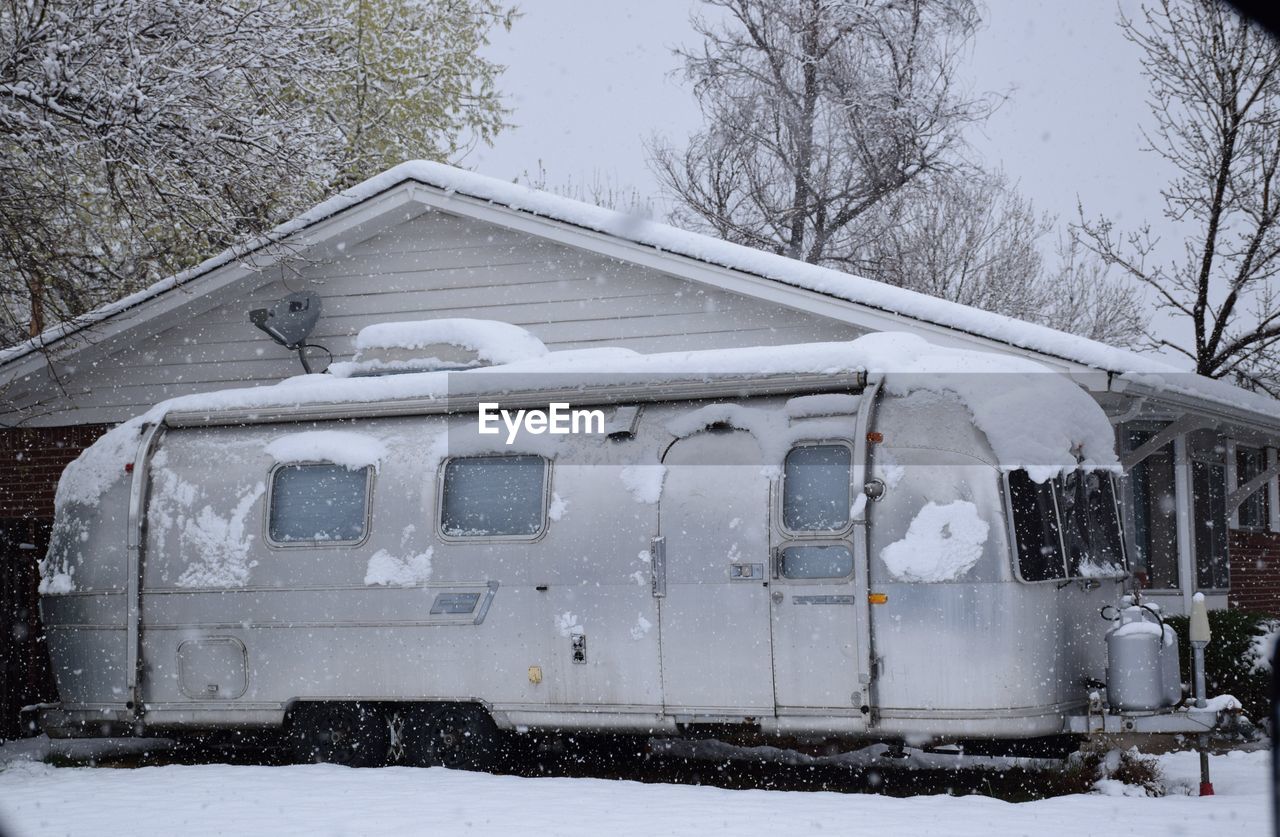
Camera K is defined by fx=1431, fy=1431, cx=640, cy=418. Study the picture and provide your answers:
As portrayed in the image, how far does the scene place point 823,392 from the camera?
892cm

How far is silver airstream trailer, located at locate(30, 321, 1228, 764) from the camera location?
8484 mm

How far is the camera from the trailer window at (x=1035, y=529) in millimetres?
8539

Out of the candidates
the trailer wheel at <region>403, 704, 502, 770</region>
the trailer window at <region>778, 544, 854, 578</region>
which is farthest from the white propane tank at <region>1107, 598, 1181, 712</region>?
the trailer wheel at <region>403, 704, 502, 770</region>

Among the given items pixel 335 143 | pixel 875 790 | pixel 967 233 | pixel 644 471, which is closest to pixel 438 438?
pixel 644 471

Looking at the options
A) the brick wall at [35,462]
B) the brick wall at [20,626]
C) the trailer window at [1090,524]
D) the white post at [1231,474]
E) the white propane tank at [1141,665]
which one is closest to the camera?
the white propane tank at [1141,665]

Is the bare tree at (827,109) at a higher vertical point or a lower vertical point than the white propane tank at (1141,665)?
higher

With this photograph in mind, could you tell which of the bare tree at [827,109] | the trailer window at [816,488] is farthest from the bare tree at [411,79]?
the trailer window at [816,488]

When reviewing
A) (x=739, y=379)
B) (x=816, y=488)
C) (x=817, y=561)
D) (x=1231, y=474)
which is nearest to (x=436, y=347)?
(x=739, y=379)

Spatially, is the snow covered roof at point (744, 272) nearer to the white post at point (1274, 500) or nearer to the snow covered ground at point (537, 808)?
the snow covered ground at point (537, 808)

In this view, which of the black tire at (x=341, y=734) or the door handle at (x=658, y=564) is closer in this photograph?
the door handle at (x=658, y=564)

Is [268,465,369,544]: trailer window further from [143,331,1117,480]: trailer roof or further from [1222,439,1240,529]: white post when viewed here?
[1222,439,1240,529]: white post

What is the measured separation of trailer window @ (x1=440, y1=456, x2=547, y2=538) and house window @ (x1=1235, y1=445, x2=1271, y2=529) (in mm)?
10505

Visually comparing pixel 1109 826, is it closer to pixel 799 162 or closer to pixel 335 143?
pixel 335 143

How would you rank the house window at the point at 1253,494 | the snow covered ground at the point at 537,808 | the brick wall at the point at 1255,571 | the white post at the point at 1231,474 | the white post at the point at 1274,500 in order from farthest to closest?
1. the white post at the point at 1274,500
2. the house window at the point at 1253,494
3. the brick wall at the point at 1255,571
4. the white post at the point at 1231,474
5. the snow covered ground at the point at 537,808
